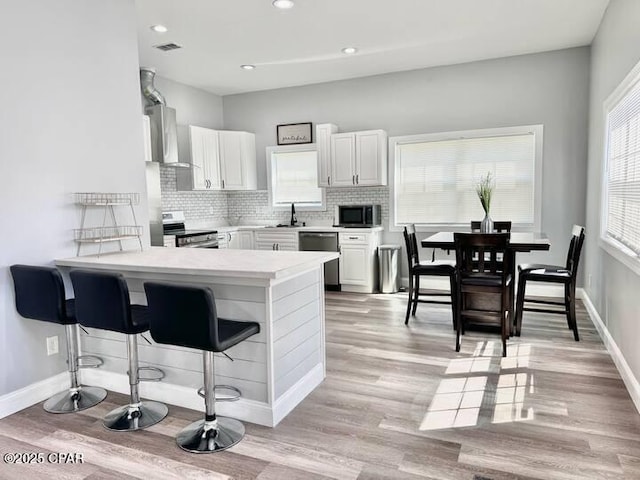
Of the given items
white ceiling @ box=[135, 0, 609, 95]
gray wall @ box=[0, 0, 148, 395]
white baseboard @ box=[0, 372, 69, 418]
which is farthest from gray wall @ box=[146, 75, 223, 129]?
white baseboard @ box=[0, 372, 69, 418]

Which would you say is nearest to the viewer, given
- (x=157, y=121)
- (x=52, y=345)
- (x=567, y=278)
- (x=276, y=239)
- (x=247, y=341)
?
(x=247, y=341)

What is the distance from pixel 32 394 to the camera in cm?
281

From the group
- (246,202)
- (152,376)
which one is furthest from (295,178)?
(152,376)

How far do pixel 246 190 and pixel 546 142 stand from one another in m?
4.12

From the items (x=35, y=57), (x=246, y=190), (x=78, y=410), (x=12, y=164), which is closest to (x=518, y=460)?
(x=78, y=410)

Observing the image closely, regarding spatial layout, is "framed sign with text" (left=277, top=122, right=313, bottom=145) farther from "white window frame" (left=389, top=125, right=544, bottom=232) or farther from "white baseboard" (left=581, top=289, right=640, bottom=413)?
"white baseboard" (left=581, top=289, right=640, bottom=413)

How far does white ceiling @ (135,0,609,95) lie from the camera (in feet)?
12.8

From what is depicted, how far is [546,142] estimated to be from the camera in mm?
5273

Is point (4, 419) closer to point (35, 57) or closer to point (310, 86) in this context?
point (35, 57)

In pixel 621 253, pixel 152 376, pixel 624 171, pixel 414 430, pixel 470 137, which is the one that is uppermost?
pixel 470 137

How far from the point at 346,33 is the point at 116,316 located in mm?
3565

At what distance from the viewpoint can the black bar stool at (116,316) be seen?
2.32 metres

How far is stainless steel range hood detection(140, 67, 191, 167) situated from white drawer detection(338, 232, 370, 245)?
231cm

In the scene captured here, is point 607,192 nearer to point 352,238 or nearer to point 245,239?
point 352,238
